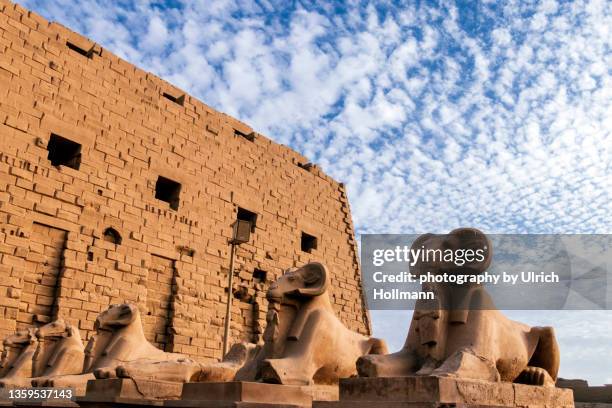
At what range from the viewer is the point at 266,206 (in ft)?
47.7

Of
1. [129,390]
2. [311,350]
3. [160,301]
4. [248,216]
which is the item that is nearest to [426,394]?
[311,350]

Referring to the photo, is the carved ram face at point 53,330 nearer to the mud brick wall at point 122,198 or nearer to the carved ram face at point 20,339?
the carved ram face at point 20,339

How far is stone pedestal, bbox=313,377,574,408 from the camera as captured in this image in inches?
121

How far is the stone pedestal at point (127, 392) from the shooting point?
4.43m

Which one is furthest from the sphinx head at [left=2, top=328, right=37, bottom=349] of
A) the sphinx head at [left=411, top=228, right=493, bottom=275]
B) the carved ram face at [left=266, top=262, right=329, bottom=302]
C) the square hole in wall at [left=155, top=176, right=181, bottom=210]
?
the square hole in wall at [left=155, top=176, right=181, bottom=210]

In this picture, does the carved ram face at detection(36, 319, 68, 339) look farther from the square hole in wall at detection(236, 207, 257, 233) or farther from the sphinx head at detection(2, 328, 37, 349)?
the square hole in wall at detection(236, 207, 257, 233)

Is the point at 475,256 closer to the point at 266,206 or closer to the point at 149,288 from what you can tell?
the point at 149,288

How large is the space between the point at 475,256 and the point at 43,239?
8.18m

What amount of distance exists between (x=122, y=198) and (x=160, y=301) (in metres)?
2.09

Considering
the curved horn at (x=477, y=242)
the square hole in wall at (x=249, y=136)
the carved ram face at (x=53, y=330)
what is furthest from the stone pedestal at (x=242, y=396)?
the square hole in wall at (x=249, y=136)

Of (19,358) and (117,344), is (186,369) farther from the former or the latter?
(19,358)

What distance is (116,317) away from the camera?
6793 millimetres

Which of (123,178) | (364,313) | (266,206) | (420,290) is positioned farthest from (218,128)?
(420,290)

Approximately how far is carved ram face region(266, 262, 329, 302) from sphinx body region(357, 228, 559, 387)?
122 centimetres
